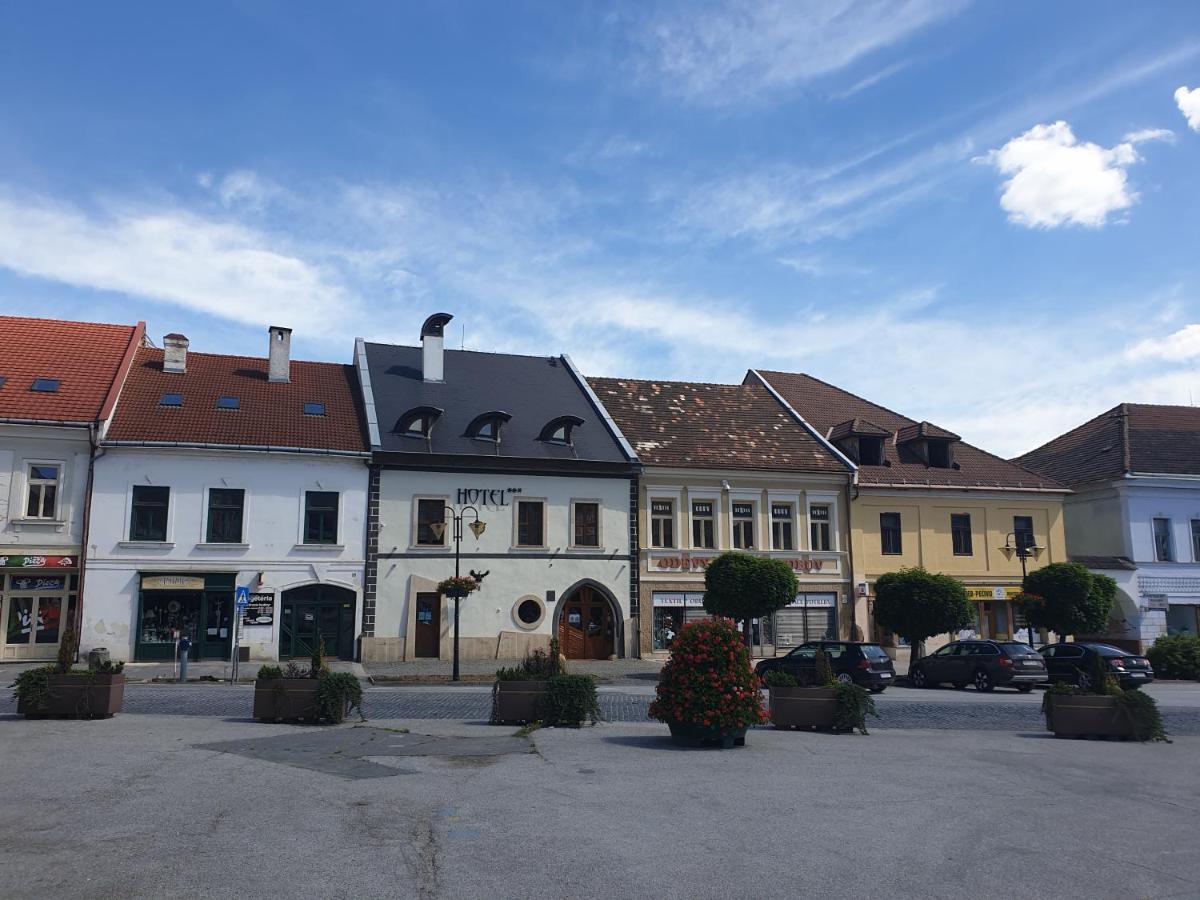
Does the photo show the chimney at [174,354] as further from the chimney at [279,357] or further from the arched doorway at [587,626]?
the arched doorway at [587,626]

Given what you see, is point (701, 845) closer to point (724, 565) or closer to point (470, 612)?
point (724, 565)

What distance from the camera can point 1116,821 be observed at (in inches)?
385

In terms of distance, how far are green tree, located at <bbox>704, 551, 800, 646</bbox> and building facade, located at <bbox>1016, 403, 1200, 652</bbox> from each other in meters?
16.4

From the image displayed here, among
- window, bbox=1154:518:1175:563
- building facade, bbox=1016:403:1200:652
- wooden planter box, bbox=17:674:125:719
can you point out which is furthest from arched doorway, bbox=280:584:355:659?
window, bbox=1154:518:1175:563

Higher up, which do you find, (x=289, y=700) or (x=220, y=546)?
(x=220, y=546)

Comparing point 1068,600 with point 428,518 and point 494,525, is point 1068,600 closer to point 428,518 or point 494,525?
point 494,525

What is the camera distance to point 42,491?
28.2 metres

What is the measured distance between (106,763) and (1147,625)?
122 ft

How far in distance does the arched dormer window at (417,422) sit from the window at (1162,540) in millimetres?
28216

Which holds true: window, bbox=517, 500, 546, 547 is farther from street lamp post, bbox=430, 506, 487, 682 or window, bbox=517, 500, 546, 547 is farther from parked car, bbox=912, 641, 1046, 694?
parked car, bbox=912, 641, 1046, 694

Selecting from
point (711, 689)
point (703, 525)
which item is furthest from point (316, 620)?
point (711, 689)

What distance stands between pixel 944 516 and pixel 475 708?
23703 millimetres

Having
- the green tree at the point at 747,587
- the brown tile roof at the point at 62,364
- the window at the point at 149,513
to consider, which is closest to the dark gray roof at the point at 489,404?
the green tree at the point at 747,587

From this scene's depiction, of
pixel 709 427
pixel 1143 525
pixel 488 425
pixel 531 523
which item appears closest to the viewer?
pixel 531 523
